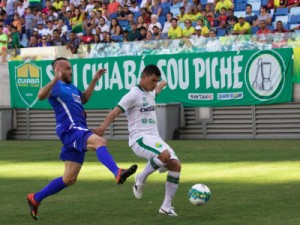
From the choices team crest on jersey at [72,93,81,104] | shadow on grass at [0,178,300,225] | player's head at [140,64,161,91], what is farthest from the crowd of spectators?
team crest on jersey at [72,93,81,104]

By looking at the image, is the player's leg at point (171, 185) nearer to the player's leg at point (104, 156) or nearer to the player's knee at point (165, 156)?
the player's knee at point (165, 156)

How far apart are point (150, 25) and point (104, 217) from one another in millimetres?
18939

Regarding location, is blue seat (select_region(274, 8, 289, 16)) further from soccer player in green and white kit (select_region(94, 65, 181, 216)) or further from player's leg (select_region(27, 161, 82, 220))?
player's leg (select_region(27, 161, 82, 220))

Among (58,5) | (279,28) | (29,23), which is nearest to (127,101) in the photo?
(279,28)

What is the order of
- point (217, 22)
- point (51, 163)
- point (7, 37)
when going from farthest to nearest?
point (7, 37) < point (217, 22) < point (51, 163)

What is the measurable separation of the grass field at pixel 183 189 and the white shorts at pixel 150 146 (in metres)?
0.78

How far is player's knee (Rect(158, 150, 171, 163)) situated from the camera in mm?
11523

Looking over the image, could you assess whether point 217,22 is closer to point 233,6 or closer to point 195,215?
point 233,6

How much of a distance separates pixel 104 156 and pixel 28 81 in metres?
20.9

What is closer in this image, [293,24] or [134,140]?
[134,140]

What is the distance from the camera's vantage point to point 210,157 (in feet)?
68.7

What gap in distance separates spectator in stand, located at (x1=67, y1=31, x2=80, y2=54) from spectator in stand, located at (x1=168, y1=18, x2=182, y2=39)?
3.40 metres

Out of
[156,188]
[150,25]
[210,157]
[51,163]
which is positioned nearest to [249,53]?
[150,25]

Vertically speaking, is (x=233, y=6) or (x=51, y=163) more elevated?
(x=233, y=6)
